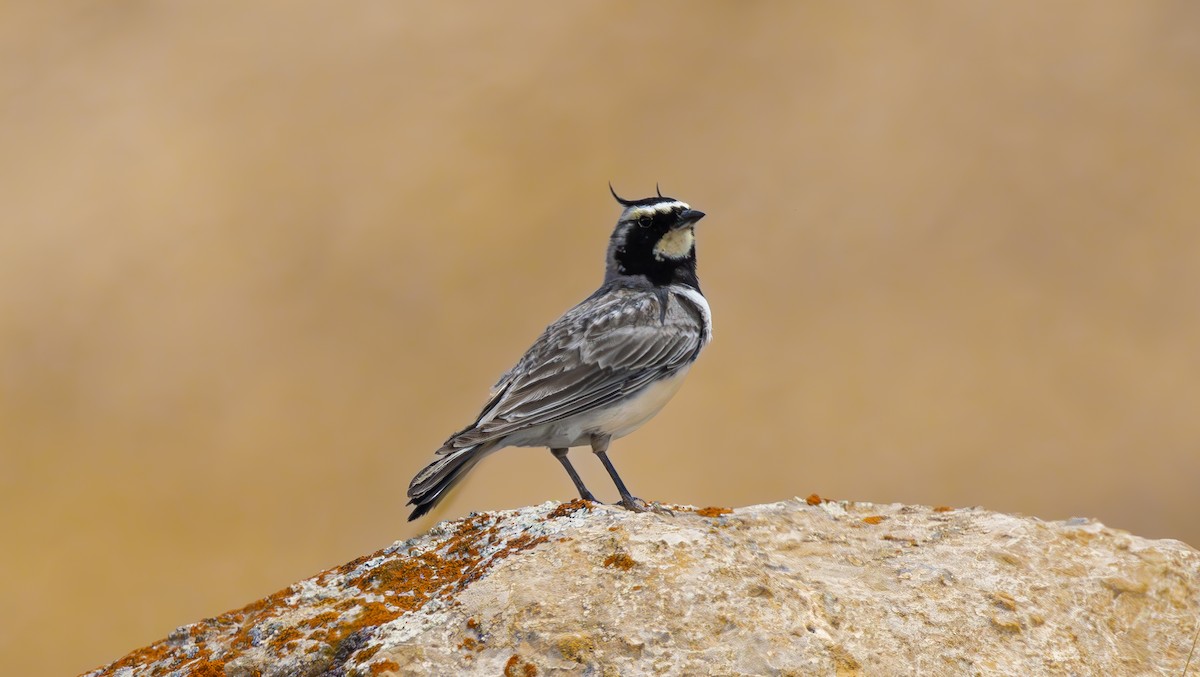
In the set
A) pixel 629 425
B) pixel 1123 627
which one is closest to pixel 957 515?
pixel 1123 627

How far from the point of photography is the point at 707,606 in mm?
5098

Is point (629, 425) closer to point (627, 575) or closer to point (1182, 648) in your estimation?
point (627, 575)

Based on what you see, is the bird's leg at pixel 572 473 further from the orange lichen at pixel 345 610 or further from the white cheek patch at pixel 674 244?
the white cheek patch at pixel 674 244

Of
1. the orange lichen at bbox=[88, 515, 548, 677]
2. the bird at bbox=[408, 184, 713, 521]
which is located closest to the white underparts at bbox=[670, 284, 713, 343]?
the bird at bbox=[408, 184, 713, 521]

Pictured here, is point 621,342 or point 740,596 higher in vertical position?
point 621,342

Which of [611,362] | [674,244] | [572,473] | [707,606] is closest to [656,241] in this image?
[674,244]

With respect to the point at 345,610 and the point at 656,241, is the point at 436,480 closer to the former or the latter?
the point at 345,610

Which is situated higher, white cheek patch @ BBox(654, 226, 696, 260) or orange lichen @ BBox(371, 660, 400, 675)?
white cheek patch @ BBox(654, 226, 696, 260)

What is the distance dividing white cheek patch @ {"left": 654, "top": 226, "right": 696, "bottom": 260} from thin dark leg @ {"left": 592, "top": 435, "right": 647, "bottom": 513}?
6.01ft

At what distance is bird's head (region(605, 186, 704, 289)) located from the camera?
8828 millimetres

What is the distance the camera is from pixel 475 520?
20.8 feet

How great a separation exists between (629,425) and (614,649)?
2.98 metres

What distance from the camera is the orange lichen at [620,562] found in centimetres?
532

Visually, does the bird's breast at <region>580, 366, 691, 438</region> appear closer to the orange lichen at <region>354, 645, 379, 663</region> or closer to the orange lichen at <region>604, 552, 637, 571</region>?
the orange lichen at <region>604, 552, 637, 571</region>
